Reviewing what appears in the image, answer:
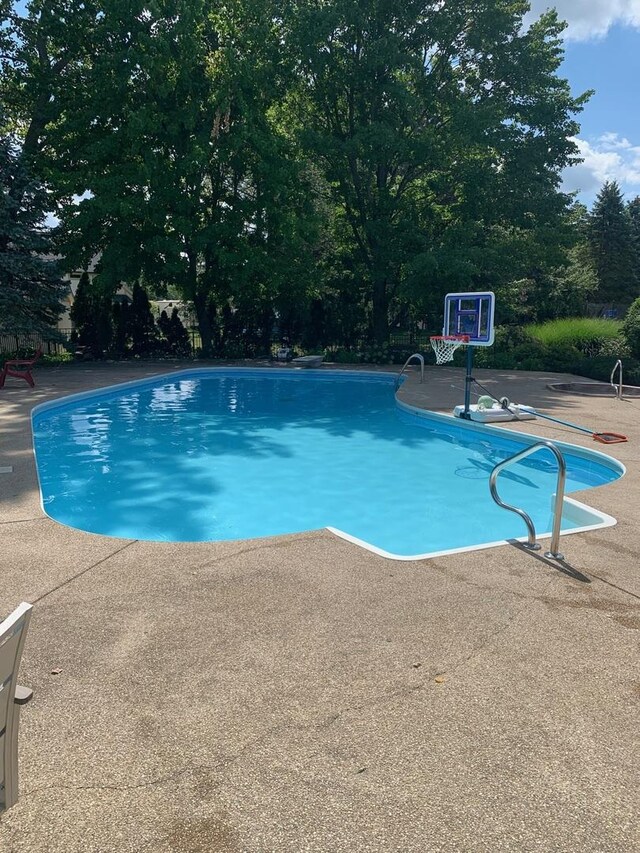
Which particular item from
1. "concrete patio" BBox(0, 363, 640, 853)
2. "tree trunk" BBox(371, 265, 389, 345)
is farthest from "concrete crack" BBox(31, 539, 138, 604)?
"tree trunk" BBox(371, 265, 389, 345)

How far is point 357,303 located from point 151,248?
855 cm

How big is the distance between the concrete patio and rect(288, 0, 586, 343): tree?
17.1 metres

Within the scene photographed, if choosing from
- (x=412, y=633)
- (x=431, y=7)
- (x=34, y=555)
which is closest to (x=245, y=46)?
(x=431, y=7)

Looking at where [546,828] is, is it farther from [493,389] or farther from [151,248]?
[151,248]

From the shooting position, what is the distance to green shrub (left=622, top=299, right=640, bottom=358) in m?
18.2

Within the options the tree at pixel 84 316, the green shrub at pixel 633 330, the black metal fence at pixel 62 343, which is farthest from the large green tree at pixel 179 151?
the green shrub at pixel 633 330

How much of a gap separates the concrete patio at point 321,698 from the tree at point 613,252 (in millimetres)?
46213

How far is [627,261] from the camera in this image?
45750mm

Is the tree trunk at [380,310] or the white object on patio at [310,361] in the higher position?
the tree trunk at [380,310]

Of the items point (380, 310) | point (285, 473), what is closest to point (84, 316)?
point (380, 310)

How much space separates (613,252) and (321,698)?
50419mm

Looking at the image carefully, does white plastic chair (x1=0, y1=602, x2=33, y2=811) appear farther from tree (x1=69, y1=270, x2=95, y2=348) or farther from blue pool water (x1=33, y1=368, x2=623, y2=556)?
tree (x1=69, y1=270, x2=95, y2=348)

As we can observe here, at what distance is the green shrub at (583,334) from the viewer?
2080 cm

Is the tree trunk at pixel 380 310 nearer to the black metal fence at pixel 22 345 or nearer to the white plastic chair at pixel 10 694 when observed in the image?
the black metal fence at pixel 22 345
